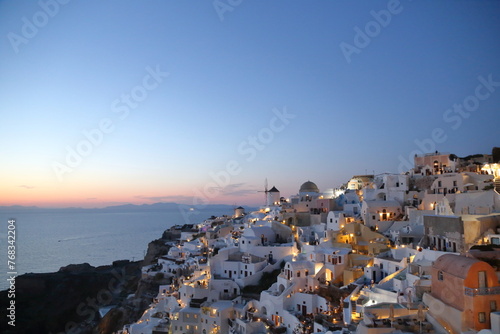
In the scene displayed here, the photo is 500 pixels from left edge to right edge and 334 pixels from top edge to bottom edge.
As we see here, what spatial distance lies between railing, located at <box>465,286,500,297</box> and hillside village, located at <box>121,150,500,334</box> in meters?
0.03

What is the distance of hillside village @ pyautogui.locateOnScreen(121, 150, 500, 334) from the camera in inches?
549

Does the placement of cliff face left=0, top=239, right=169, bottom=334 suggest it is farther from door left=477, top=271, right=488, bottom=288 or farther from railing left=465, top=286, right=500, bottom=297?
door left=477, top=271, right=488, bottom=288

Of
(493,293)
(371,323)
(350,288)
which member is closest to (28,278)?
(350,288)

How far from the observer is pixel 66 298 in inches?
2096

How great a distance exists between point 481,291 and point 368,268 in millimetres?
10058

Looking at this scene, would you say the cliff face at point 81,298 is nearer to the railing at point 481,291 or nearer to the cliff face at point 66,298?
the cliff face at point 66,298

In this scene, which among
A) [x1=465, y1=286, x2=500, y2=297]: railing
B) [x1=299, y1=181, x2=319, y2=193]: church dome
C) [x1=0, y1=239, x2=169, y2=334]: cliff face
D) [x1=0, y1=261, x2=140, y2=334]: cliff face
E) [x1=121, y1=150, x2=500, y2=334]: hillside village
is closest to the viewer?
[x1=465, y1=286, x2=500, y2=297]: railing

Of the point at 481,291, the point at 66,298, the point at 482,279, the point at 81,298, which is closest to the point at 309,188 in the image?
the point at 482,279

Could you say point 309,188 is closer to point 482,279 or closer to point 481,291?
point 482,279

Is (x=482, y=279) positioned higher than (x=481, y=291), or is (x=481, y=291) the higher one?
(x=482, y=279)

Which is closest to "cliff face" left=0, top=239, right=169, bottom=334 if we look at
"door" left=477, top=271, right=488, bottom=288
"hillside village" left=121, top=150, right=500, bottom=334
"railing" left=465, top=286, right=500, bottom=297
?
"hillside village" left=121, top=150, right=500, bottom=334

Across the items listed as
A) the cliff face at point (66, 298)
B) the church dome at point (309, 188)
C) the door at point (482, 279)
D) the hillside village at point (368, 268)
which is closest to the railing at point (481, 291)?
the hillside village at point (368, 268)

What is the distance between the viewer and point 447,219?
20.8 m

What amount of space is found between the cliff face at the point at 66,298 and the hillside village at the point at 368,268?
71.3ft
